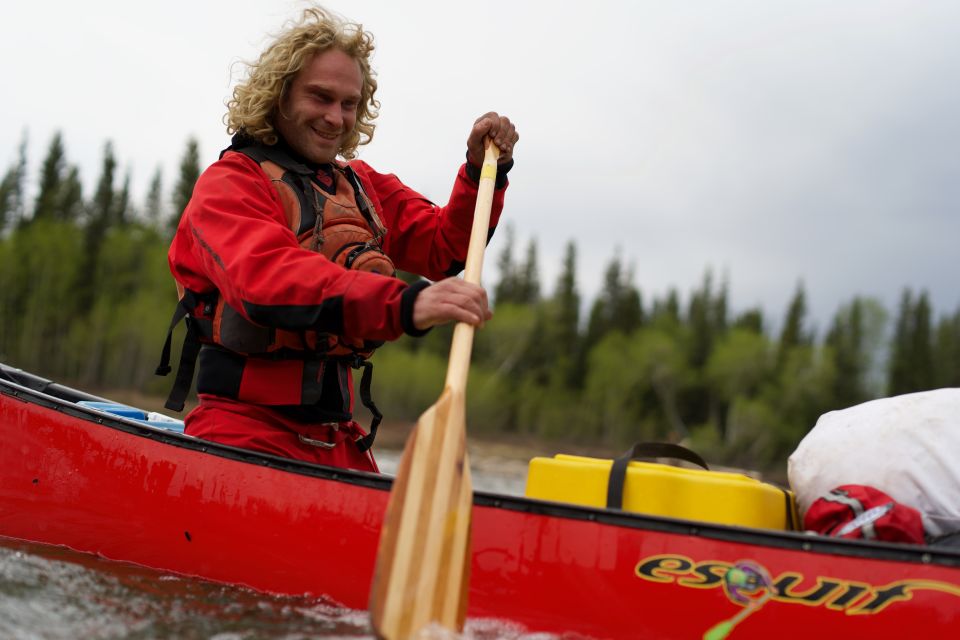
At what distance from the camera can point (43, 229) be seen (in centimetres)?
4844

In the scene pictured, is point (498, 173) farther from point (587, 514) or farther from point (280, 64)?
point (587, 514)

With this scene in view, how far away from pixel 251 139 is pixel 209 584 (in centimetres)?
166

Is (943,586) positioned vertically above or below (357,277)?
below

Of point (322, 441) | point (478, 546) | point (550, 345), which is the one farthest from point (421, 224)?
point (550, 345)

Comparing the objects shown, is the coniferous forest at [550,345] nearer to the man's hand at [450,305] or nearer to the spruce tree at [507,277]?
the spruce tree at [507,277]

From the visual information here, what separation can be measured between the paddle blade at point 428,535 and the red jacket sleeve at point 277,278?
0.35 m

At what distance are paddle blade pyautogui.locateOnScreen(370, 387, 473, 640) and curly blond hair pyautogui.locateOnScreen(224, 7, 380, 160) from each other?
56.1 inches

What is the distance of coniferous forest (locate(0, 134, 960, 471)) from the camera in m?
49.3

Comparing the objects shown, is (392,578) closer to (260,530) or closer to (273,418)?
(260,530)

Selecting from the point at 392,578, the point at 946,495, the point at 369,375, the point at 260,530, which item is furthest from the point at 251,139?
the point at 946,495

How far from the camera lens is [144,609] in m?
2.67

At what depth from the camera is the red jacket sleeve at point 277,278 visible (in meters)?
2.52

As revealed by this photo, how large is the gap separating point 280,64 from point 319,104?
20cm

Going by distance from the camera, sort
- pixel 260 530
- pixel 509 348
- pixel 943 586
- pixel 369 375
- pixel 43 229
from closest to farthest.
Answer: pixel 943 586 → pixel 260 530 → pixel 369 375 → pixel 43 229 → pixel 509 348
